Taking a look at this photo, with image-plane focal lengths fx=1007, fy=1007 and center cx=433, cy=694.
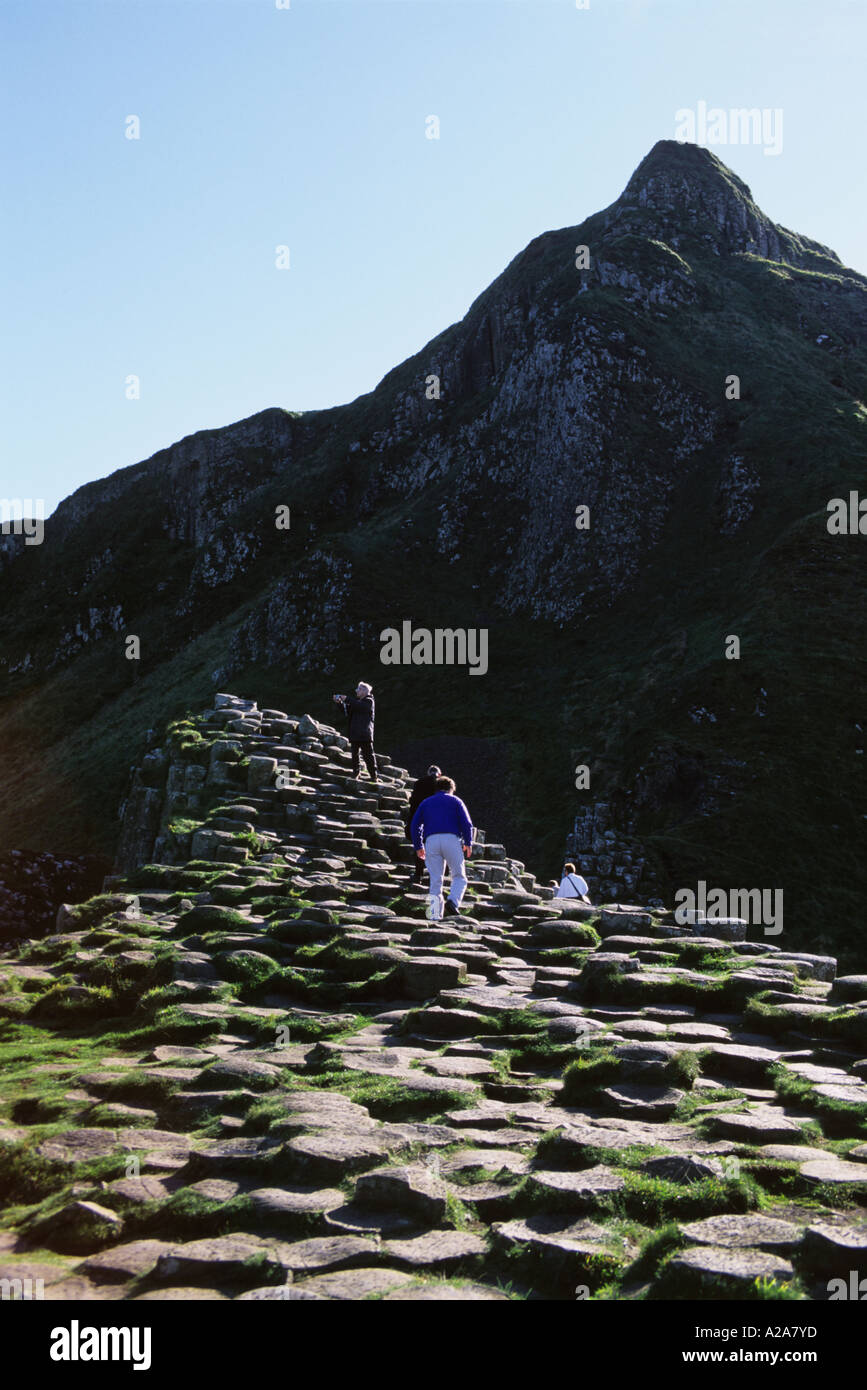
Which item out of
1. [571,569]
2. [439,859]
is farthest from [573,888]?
[571,569]

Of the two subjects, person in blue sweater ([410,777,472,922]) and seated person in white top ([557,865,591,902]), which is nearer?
person in blue sweater ([410,777,472,922])

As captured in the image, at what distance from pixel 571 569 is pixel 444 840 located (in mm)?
62164

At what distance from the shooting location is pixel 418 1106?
9148 mm

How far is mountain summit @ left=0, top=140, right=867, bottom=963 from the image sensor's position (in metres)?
47.8

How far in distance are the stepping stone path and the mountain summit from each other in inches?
999

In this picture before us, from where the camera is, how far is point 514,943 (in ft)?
56.0

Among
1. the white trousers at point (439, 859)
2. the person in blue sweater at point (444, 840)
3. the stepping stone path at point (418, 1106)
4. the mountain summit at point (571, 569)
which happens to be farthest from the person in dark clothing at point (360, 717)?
the mountain summit at point (571, 569)

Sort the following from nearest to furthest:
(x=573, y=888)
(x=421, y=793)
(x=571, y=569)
Answer: (x=421, y=793) < (x=573, y=888) < (x=571, y=569)

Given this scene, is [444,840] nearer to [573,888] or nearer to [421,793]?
[421,793]

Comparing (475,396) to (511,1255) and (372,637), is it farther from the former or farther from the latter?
(511,1255)

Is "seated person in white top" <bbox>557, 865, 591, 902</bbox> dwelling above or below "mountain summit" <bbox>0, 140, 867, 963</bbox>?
below

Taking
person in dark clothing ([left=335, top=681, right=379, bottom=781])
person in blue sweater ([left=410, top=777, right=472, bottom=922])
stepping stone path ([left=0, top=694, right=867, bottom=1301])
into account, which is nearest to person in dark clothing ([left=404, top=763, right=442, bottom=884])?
person in blue sweater ([left=410, top=777, right=472, bottom=922])

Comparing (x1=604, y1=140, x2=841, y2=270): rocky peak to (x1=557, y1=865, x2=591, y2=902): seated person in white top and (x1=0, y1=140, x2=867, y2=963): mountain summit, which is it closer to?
(x1=0, y1=140, x2=867, y2=963): mountain summit

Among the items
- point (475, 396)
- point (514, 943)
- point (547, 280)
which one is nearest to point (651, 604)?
point (475, 396)
